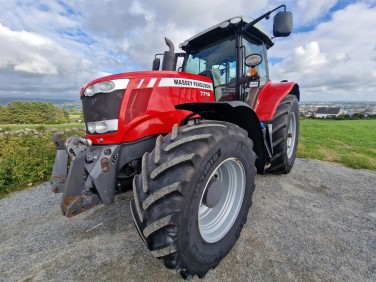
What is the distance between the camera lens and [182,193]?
139cm

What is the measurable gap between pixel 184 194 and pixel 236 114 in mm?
1151

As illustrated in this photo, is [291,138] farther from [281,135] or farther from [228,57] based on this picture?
[228,57]

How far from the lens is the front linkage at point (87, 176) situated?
1.80 meters

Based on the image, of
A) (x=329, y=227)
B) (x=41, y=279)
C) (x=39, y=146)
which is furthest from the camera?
(x=39, y=146)

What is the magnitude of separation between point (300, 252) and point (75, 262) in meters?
1.94

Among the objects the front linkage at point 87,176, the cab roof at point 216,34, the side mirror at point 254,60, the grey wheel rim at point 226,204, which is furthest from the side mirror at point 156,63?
the grey wheel rim at point 226,204

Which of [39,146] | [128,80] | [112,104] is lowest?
[39,146]

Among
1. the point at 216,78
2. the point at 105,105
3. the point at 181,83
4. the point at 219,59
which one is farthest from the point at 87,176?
the point at 219,59

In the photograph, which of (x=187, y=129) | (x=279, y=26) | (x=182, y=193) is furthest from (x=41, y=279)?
(x=279, y=26)

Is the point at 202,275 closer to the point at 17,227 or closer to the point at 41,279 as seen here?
the point at 41,279

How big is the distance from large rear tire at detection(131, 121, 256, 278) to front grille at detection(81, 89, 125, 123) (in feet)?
2.00

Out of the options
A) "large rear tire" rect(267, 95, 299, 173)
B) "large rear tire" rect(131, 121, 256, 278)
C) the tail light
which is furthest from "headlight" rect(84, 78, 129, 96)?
"large rear tire" rect(267, 95, 299, 173)

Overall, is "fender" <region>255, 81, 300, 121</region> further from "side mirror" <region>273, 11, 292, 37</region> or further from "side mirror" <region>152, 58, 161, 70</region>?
"side mirror" <region>152, 58, 161, 70</region>

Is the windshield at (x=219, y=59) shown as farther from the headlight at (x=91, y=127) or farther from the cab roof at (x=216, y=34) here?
the headlight at (x=91, y=127)
